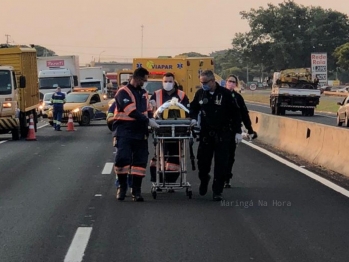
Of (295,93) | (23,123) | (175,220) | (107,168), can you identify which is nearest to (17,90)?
(23,123)

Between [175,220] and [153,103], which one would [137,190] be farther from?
[175,220]

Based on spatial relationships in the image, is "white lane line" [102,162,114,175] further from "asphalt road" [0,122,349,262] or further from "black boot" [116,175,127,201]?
"black boot" [116,175,127,201]

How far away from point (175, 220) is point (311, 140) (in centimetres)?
842

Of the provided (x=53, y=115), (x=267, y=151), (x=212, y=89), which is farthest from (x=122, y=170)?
(x=53, y=115)

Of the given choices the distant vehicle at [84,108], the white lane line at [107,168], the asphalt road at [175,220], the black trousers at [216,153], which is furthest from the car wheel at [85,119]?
the black trousers at [216,153]

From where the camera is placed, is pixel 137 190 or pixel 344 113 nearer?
pixel 137 190

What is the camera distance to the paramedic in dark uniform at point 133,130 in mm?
11344

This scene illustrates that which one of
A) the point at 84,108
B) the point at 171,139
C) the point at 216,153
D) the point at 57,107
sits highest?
the point at 171,139

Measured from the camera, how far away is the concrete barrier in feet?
49.6

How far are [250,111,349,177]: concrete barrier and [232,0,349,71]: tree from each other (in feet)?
303

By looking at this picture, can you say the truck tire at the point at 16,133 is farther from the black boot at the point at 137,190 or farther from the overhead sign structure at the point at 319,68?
the overhead sign structure at the point at 319,68

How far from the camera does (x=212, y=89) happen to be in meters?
11.5

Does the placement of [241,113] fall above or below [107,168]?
above

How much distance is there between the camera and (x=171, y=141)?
11.7 m
